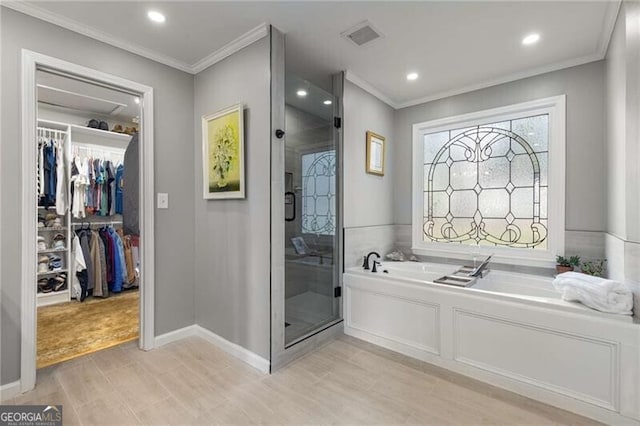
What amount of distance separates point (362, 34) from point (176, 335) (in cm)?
299

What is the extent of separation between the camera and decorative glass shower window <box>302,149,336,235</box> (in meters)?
2.70

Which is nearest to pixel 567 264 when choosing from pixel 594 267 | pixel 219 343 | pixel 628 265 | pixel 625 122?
pixel 594 267

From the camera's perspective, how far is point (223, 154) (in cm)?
243

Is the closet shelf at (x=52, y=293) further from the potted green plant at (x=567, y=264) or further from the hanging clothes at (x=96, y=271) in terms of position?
the potted green plant at (x=567, y=264)

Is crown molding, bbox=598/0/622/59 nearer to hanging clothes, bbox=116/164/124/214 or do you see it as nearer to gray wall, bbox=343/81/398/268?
gray wall, bbox=343/81/398/268

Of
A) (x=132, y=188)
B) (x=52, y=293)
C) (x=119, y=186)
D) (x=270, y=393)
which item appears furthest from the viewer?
(x=119, y=186)

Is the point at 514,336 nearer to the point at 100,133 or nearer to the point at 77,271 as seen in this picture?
the point at 77,271

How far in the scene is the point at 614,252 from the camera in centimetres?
205

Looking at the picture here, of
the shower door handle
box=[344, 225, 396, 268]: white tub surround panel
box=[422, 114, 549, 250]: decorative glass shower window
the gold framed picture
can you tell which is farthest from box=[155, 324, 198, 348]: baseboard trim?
box=[422, 114, 549, 250]: decorative glass shower window

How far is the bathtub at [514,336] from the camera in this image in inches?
65.1

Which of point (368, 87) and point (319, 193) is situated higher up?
point (368, 87)

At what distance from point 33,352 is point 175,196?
1409 mm

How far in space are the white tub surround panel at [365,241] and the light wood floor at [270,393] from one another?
0.96 metres

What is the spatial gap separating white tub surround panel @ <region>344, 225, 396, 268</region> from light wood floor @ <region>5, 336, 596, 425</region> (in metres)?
0.96
